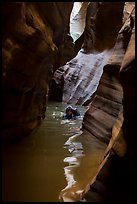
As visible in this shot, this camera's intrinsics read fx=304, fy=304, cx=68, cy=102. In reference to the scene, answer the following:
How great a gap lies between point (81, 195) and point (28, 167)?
1950 mm

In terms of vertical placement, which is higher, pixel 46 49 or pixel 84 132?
pixel 46 49

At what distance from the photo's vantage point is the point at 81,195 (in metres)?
5.17

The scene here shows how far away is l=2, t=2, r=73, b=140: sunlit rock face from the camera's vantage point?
242 inches

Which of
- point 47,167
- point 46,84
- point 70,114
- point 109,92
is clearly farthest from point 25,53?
point 70,114

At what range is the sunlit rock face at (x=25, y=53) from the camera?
6.14m

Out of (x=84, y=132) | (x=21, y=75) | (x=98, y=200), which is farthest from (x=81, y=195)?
(x=84, y=132)

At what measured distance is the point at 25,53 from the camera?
7254 mm

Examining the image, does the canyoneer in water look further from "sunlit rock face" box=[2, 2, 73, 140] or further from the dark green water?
"sunlit rock face" box=[2, 2, 73, 140]

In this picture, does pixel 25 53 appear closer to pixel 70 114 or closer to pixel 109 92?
pixel 109 92

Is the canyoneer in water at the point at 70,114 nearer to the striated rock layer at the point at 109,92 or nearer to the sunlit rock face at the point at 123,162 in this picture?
the striated rock layer at the point at 109,92

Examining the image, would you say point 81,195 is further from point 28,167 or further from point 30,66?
point 30,66

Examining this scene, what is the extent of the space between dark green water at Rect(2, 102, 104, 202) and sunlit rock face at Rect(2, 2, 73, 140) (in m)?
0.74

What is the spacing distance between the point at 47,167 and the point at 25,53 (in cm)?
272

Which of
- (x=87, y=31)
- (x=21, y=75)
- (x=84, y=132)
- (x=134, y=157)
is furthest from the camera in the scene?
(x=87, y=31)
